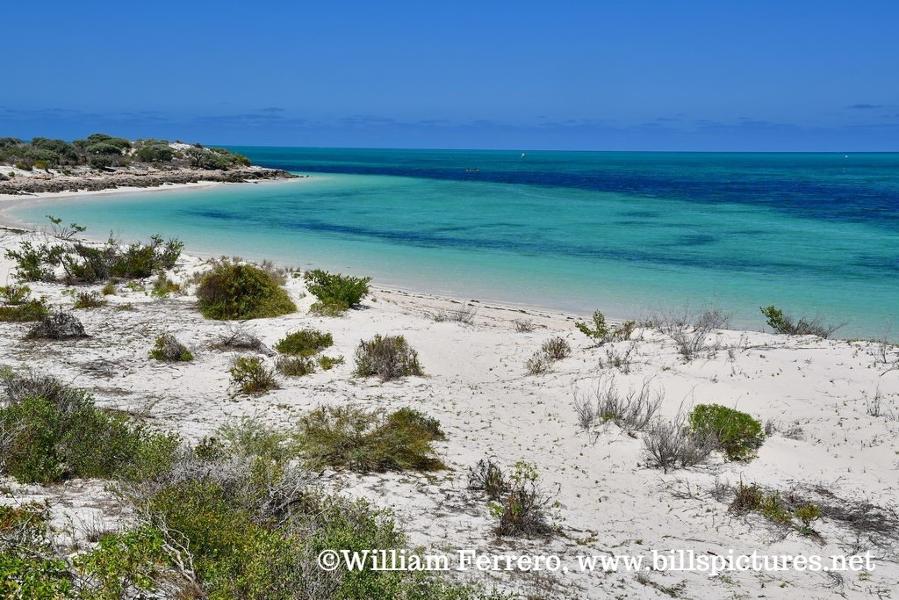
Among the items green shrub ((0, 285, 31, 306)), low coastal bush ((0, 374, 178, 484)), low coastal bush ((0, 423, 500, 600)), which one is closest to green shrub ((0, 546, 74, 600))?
low coastal bush ((0, 423, 500, 600))

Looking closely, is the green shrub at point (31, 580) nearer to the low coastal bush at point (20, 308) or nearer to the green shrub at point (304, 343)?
the green shrub at point (304, 343)

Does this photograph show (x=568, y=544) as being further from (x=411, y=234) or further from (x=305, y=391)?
(x=411, y=234)

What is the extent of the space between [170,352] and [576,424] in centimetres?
624

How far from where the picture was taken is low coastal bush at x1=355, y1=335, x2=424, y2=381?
10.1 m

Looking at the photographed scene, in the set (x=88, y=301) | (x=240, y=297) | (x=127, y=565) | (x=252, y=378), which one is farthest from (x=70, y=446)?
(x=88, y=301)

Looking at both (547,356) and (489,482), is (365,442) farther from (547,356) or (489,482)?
(547,356)

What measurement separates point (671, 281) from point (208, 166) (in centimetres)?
5825

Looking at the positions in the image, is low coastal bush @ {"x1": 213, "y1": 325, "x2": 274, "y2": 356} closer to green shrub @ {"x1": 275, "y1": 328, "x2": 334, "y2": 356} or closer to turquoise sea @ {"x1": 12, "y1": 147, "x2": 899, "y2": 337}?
green shrub @ {"x1": 275, "y1": 328, "x2": 334, "y2": 356}

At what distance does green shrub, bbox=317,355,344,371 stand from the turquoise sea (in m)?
8.16

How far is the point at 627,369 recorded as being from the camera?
10.0 m

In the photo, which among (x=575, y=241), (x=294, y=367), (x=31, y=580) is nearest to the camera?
(x=31, y=580)

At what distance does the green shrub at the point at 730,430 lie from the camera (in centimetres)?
752

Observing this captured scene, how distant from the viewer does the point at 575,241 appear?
1101 inches

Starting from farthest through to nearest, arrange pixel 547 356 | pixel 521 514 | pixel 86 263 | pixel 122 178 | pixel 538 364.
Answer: pixel 122 178, pixel 86 263, pixel 547 356, pixel 538 364, pixel 521 514
